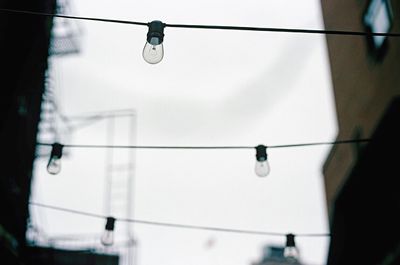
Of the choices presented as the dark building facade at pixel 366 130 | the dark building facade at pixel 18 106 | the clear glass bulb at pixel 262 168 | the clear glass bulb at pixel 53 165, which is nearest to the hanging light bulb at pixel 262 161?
the clear glass bulb at pixel 262 168

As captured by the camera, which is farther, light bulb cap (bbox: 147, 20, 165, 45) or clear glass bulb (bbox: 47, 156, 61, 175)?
clear glass bulb (bbox: 47, 156, 61, 175)

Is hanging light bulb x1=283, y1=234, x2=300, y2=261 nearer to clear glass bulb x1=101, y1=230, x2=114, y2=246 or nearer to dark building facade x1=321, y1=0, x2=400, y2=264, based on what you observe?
dark building facade x1=321, y1=0, x2=400, y2=264

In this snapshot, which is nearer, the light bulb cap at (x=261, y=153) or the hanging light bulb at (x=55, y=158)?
the light bulb cap at (x=261, y=153)

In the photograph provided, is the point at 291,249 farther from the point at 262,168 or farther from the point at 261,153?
the point at 261,153

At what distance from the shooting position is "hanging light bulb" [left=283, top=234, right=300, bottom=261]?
383 inches

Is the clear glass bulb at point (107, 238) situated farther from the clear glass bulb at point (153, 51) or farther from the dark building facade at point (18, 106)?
the clear glass bulb at point (153, 51)

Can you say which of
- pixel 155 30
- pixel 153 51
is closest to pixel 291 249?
pixel 153 51

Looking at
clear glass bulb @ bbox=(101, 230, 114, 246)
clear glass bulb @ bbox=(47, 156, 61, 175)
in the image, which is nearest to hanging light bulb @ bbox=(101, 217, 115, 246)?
clear glass bulb @ bbox=(101, 230, 114, 246)

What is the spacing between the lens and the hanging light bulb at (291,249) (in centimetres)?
973

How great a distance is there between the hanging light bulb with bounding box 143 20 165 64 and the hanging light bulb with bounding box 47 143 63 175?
3616 millimetres

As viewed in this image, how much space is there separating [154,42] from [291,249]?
565 centimetres

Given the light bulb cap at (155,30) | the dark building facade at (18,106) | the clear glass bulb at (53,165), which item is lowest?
the clear glass bulb at (53,165)

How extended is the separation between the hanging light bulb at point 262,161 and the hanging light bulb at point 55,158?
337cm

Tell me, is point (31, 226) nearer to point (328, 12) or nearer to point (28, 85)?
point (28, 85)
